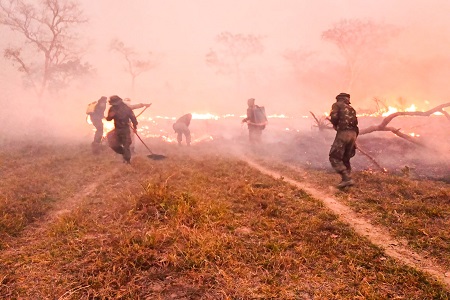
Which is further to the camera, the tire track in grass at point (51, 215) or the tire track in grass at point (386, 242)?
the tire track in grass at point (51, 215)

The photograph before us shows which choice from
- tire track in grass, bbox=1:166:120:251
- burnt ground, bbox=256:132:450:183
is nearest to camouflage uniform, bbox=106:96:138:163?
tire track in grass, bbox=1:166:120:251

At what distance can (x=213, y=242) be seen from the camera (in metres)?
4.48

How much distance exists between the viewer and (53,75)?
3531 centimetres

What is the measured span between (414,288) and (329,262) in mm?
1032

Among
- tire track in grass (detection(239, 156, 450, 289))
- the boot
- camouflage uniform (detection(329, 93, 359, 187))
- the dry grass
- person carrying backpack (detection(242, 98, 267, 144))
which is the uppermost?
person carrying backpack (detection(242, 98, 267, 144))

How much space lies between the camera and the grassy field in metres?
3.60

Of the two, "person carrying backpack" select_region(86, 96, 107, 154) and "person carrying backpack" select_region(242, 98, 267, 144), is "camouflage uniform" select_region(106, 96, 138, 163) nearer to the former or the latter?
"person carrying backpack" select_region(86, 96, 107, 154)

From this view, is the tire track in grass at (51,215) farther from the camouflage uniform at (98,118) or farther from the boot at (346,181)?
the boot at (346,181)

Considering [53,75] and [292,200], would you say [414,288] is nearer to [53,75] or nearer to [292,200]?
[292,200]

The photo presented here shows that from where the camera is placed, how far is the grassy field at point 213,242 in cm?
360

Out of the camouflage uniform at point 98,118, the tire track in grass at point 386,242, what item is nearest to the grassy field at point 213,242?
the tire track in grass at point 386,242

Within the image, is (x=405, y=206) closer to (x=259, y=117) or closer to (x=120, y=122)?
(x=120, y=122)

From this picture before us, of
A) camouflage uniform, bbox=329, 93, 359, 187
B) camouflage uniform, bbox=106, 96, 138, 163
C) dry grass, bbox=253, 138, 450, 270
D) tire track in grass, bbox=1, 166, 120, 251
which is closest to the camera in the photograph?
dry grass, bbox=253, 138, 450, 270

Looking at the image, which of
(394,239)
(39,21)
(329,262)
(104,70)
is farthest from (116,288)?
(104,70)
